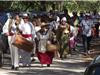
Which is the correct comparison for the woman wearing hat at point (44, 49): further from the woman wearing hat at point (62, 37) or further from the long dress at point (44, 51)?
the woman wearing hat at point (62, 37)

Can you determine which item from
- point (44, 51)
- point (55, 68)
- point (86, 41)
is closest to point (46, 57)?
point (44, 51)

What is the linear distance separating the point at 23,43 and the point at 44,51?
0.94m

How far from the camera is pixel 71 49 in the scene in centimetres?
2256

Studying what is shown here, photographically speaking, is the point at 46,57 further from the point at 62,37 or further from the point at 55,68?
the point at 62,37

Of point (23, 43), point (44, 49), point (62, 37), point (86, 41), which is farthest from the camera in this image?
point (86, 41)

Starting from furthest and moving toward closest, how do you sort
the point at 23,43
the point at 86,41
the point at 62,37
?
the point at 86,41
the point at 62,37
the point at 23,43

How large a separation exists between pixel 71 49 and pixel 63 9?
2791 cm

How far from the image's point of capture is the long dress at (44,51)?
1644cm

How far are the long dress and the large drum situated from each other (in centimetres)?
57

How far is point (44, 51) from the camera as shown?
648 inches

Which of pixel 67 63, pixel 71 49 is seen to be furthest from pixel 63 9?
pixel 67 63

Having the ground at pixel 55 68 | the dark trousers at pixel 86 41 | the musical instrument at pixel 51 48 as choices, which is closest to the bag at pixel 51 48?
the musical instrument at pixel 51 48

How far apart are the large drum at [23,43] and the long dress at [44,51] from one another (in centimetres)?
57

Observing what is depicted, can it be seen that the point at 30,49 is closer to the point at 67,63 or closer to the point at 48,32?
the point at 48,32
